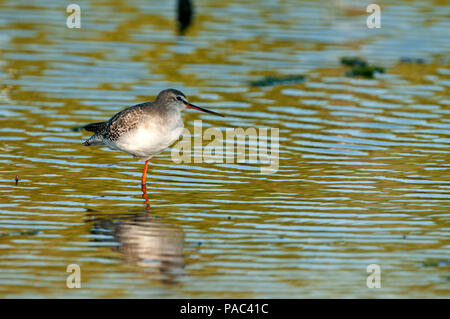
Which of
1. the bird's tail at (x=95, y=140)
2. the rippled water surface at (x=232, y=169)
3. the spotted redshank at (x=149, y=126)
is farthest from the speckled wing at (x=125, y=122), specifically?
the rippled water surface at (x=232, y=169)

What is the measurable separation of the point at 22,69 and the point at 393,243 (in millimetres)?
12503

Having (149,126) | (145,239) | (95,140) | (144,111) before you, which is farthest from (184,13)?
(145,239)

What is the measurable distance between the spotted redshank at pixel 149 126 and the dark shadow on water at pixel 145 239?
1.28 metres

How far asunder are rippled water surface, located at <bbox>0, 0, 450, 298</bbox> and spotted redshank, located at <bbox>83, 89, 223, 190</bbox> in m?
0.69

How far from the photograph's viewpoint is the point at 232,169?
47.9 feet

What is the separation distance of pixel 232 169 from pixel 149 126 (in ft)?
6.65

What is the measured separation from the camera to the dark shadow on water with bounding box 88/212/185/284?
10328 mm

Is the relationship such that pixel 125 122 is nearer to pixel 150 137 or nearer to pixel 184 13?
pixel 150 137

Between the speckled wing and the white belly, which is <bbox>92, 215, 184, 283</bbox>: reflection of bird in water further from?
the speckled wing

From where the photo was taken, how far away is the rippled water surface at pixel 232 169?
1021 cm

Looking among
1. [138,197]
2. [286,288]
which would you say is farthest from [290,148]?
[286,288]

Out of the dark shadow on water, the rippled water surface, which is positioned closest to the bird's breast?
the rippled water surface

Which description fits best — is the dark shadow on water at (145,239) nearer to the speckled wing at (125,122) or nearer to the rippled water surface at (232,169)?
the rippled water surface at (232,169)
